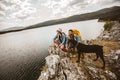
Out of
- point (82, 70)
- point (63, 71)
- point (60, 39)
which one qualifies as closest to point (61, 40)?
point (60, 39)

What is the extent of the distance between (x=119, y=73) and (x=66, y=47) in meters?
5.28

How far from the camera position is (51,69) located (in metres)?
10.7

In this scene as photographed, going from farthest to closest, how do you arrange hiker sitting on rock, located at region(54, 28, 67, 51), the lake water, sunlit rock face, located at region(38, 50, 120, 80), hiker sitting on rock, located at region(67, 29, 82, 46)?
the lake water → hiker sitting on rock, located at region(54, 28, 67, 51) → hiker sitting on rock, located at region(67, 29, 82, 46) → sunlit rock face, located at region(38, 50, 120, 80)

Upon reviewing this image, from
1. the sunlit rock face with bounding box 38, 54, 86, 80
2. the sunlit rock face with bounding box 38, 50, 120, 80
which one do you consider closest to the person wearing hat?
the sunlit rock face with bounding box 38, 50, 120, 80

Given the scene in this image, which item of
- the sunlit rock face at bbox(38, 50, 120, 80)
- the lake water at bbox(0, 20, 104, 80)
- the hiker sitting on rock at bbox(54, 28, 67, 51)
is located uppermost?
the hiker sitting on rock at bbox(54, 28, 67, 51)

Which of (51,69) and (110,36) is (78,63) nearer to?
(51,69)

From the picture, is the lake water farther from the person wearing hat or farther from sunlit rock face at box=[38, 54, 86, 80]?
the person wearing hat

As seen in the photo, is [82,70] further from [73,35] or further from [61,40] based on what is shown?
[61,40]

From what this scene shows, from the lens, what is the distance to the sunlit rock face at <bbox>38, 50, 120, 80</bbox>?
9008mm

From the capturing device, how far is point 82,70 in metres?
9.55

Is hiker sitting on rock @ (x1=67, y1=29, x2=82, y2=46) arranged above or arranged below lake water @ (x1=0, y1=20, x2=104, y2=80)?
above

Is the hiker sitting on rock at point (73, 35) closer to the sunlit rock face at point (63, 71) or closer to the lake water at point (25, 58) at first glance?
the sunlit rock face at point (63, 71)

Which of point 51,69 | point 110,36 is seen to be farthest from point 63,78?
point 110,36

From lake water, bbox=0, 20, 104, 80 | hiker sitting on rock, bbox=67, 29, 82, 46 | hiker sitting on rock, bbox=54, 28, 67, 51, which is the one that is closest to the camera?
hiker sitting on rock, bbox=67, 29, 82, 46
